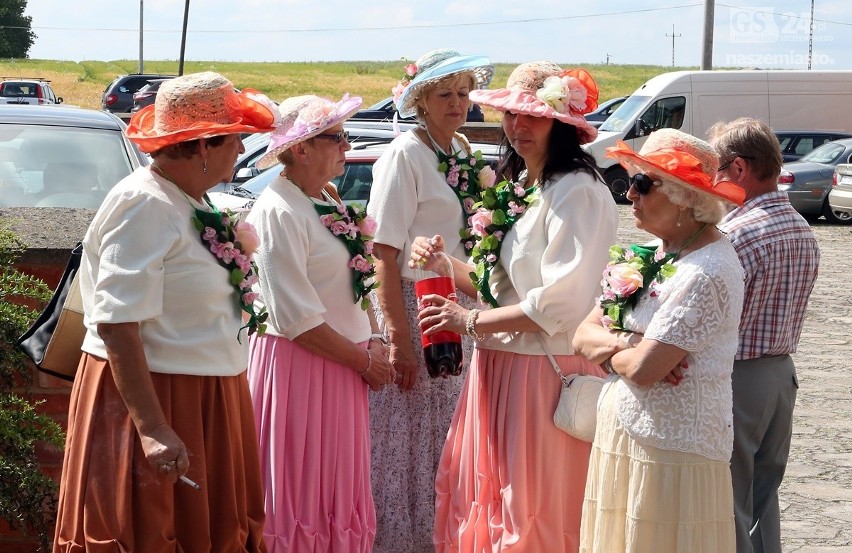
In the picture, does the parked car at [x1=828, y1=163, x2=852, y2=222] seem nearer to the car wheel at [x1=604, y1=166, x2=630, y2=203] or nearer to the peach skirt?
the car wheel at [x1=604, y1=166, x2=630, y2=203]

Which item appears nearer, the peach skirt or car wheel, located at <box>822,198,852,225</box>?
the peach skirt

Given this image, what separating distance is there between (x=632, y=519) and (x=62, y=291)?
2.06m

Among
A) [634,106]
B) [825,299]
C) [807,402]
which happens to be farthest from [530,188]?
[634,106]

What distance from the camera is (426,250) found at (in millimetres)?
4465

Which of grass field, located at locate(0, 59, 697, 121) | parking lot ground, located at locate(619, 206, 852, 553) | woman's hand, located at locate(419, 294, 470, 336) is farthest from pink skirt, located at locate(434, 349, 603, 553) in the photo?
grass field, located at locate(0, 59, 697, 121)

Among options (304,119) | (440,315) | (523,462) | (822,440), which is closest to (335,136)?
(304,119)

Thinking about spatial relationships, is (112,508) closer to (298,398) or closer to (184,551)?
(184,551)

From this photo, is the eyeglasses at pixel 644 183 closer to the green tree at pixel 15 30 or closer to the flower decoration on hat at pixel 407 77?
the flower decoration on hat at pixel 407 77

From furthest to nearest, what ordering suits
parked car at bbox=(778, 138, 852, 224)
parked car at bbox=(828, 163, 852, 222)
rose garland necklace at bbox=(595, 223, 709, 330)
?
parked car at bbox=(778, 138, 852, 224)
parked car at bbox=(828, 163, 852, 222)
rose garland necklace at bbox=(595, 223, 709, 330)

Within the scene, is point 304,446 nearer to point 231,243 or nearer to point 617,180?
point 231,243

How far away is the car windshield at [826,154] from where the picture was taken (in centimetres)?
2122

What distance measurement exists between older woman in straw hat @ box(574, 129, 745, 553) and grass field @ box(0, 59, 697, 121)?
41.7 m

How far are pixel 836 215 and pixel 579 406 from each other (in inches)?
716

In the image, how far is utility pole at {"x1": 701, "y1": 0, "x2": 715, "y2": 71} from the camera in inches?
1076
